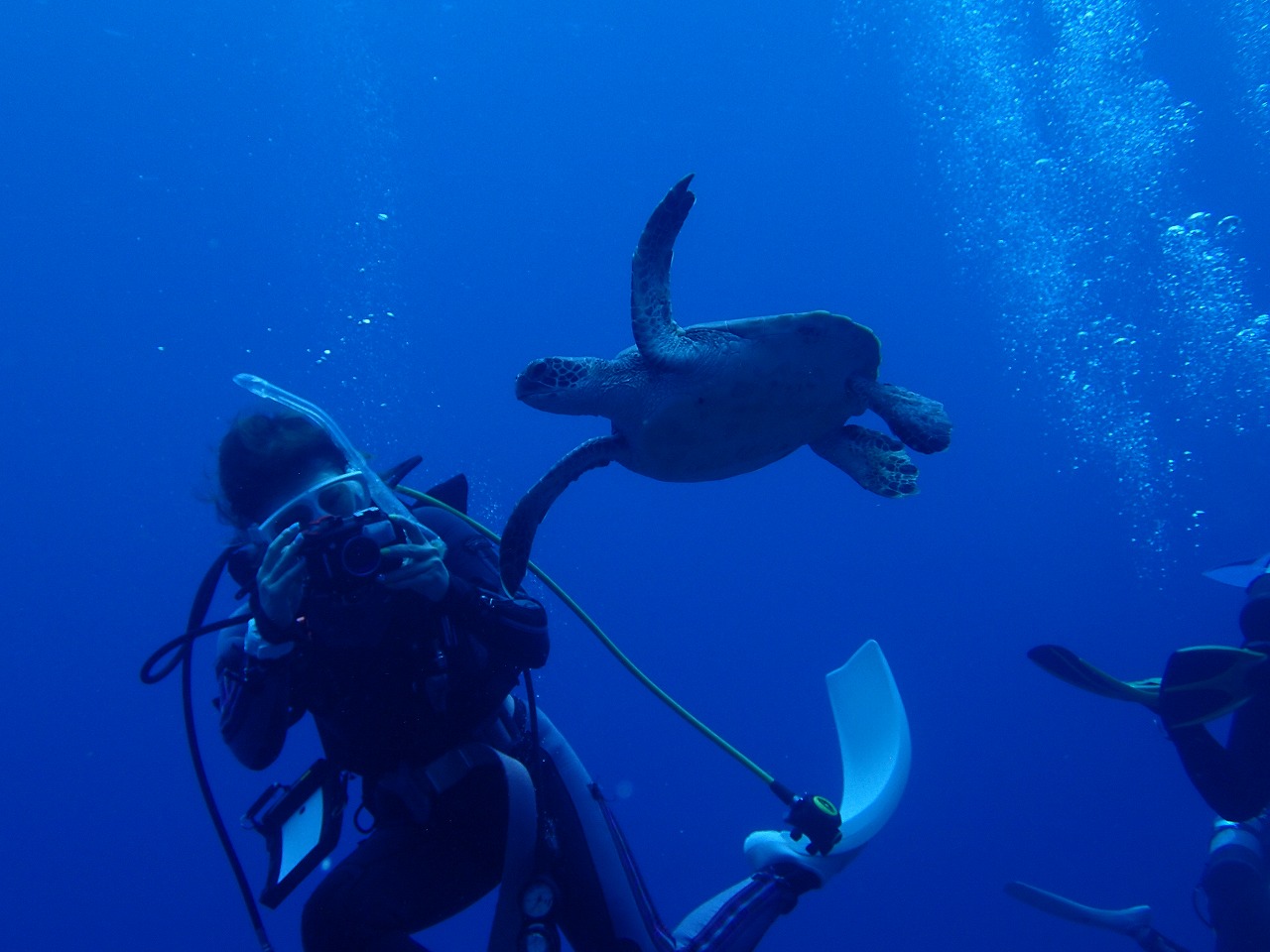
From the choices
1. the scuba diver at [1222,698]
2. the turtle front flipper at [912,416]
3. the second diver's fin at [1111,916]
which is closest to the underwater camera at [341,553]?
the turtle front flipper at [912,416]

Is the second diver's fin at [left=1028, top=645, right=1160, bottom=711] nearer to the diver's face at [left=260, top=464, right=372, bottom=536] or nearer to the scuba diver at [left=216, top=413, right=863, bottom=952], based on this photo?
the scuba diver at [left=216, top=413, right=863, bottom=952]

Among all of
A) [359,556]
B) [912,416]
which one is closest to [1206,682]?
[912,416]

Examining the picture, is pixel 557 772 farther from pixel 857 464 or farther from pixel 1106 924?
pixel 1106 924

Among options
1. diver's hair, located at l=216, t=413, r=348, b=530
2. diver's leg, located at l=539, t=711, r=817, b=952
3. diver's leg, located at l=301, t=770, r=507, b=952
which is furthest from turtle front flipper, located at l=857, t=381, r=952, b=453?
diver's hair, located at l=216, t=413, r=348, b=530

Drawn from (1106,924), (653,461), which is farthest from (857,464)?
(1106,924)

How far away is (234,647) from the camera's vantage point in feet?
9.92

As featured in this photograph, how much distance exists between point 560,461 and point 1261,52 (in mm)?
45452

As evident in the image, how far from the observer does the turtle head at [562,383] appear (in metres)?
3.95

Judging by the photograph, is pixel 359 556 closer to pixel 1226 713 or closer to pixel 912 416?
pixel 912 416

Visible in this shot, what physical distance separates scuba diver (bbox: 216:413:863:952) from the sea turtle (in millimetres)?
851

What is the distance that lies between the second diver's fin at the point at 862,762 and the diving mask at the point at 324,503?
9.71ft

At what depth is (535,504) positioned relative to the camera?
3.76 metres

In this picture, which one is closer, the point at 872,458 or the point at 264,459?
the point at 264,459

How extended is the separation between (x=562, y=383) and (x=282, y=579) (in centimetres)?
187
